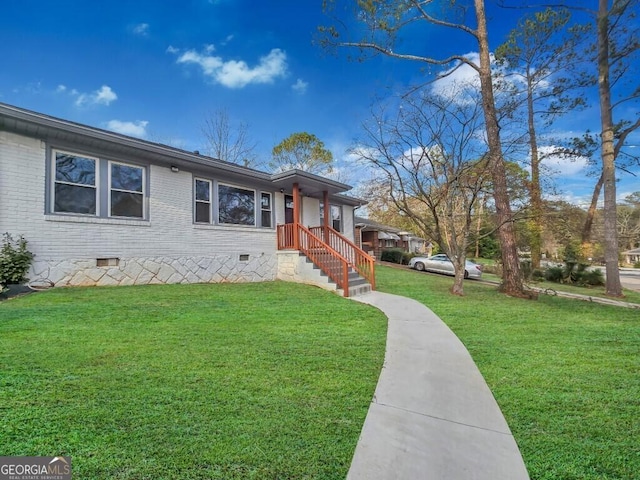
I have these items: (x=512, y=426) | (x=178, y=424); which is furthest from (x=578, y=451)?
(x=178, y=424)

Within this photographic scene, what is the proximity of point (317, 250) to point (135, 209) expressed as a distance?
5.29 metres

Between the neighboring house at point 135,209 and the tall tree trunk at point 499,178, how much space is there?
15.2ft

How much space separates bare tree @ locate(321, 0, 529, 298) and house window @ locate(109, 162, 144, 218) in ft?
25.8

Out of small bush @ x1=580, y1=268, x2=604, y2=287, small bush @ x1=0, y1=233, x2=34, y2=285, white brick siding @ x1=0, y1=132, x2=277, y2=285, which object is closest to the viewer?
small bush @ x1=0, y1=233, x2=34, y2=285

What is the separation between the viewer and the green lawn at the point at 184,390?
73.9 inches

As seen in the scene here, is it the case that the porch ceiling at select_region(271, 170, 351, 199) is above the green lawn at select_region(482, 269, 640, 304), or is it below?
above

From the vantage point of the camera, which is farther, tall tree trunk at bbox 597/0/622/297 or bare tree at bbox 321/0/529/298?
tall tree trunk at bbox 597/0/622/297

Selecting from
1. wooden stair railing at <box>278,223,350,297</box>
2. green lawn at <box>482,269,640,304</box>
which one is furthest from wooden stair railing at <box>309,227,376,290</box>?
green lawn at <box>482,269,640,304</box>

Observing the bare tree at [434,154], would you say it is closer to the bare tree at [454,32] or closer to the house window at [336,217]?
the bare tree at [454,32]

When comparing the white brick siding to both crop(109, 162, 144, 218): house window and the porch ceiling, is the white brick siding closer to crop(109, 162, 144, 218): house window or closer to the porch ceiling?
crop(109, 162, 144, 218): house window

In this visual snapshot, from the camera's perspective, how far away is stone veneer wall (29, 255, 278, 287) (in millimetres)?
6988

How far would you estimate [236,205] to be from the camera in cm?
1045

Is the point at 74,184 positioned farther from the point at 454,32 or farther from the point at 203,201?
the point at 454,32

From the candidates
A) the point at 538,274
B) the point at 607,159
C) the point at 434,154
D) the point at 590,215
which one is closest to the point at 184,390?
the point at 434,154
